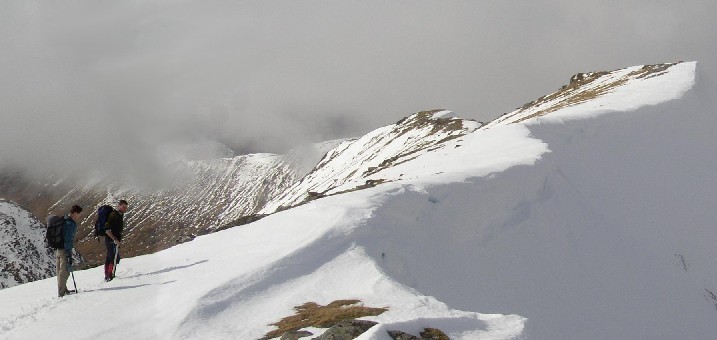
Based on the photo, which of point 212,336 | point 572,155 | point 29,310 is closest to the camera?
point 212,336

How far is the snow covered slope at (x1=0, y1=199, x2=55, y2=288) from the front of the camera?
76375 mm

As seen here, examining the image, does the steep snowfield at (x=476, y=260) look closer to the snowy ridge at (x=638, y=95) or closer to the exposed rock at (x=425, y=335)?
the exposed rock at (x=425, y=335)

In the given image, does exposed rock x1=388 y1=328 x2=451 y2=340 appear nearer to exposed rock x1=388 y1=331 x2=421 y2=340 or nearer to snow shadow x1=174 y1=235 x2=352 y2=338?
exposed rock x1=388 y1=331 x2=421 y2=340

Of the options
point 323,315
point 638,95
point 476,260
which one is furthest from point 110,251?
point 638,95

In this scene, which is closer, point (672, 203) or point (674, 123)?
point (672, 203)

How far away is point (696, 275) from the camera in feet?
80.6

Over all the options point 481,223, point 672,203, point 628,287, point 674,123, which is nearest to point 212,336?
point 481,223

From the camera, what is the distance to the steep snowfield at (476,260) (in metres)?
13.7

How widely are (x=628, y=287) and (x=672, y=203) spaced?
10579 mm

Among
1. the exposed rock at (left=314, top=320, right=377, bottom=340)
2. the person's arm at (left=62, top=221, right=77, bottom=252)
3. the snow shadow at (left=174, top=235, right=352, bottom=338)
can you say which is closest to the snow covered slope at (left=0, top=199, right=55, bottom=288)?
the person's arm at (left=62, top=221, right=77, bottom=252)

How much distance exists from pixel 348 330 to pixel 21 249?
9362 cm

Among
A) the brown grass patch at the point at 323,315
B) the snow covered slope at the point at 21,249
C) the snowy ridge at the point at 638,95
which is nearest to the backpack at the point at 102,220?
the brown grass patch at the point at 323,315

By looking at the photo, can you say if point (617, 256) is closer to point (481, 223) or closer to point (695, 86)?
point (481, 223)

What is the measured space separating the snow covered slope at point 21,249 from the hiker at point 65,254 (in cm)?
6730
